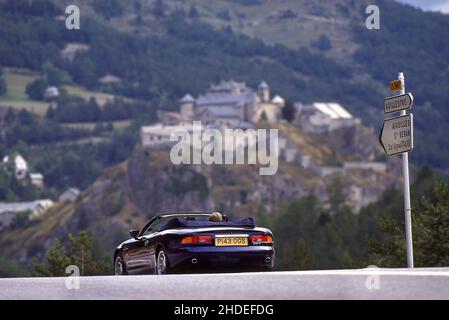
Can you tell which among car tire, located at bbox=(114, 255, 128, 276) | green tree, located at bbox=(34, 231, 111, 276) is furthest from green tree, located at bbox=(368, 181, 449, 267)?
car tire, located at bbox=(114, 255, 128, 276)

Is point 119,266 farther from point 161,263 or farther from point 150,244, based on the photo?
point 161,263

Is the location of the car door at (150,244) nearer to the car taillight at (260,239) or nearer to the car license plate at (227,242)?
the car license plate at (227,242)

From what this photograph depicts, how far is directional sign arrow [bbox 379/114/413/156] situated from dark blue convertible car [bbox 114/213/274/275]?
2.83m

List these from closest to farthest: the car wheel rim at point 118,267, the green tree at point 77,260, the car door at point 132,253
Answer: the car door at point 132,253, the car wheel rim at point 118,267, the green tree at point 77,260

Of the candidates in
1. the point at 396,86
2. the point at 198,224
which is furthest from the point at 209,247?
the point at 396,86

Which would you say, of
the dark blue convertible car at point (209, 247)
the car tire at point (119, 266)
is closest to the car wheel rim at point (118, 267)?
the car tire at point (119, 266)

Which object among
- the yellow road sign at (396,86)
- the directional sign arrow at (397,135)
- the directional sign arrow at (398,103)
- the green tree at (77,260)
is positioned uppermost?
the yellow road sign at (396,86)

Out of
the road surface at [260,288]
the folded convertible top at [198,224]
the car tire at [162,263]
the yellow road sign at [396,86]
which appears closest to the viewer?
the road surface at [260,288]

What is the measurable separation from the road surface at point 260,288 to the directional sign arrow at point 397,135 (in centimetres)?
665

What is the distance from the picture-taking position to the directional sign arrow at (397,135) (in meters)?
22.8

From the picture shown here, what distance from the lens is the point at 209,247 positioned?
21828 millimetres

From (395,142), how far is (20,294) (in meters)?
9.45

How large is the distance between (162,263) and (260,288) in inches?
271
